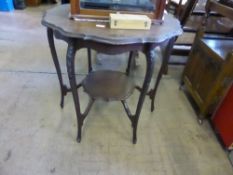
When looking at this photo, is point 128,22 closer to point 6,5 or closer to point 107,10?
point 107,10

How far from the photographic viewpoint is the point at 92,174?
123 centimetres

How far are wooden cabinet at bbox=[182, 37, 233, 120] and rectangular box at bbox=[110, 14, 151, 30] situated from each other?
671mm

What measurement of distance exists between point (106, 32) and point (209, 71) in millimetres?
1007

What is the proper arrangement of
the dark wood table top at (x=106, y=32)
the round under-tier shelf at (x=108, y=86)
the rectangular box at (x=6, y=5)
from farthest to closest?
the rectangular box at (x=6, y=5), the round under-tier shelf at (x=108, y=86), the dark wood table top at (x=106, y=32)

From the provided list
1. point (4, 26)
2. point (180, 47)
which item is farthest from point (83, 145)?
point (4, 26)

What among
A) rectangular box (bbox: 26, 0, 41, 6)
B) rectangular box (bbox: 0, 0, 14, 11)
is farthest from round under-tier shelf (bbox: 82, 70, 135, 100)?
rectangular box (bbox: 26, 0, 41, 6)

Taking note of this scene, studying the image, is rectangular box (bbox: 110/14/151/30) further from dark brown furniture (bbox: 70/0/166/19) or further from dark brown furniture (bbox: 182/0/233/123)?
dark brown furniture (bbox: 182/0/233/123)

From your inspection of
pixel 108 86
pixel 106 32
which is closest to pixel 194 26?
pixel 108 86

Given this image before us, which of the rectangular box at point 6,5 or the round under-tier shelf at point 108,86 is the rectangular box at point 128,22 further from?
the rectangular box at point 6,5

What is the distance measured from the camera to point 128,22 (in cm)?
103

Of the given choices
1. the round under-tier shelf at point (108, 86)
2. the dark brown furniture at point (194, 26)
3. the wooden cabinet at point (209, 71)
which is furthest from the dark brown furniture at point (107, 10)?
the dark brown furniture at point (194, 26)

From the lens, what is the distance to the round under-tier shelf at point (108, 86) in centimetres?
135

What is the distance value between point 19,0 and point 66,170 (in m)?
3.77

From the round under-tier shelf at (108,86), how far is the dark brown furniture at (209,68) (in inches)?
24.4
